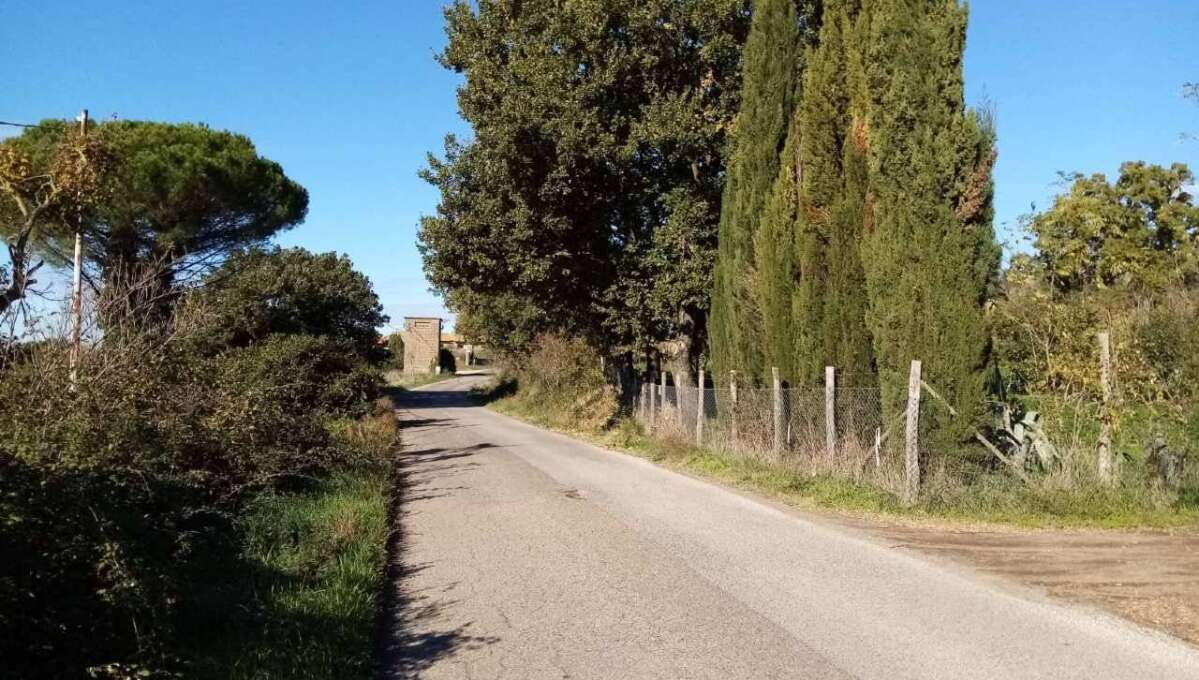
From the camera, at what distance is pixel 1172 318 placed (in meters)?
14.6

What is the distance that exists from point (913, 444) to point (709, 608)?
5.19 m

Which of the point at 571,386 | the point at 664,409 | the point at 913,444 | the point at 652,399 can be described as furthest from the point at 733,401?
the point at 571,386

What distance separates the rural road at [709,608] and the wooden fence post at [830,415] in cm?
209

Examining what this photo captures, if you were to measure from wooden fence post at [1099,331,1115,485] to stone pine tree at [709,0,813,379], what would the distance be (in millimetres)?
6517

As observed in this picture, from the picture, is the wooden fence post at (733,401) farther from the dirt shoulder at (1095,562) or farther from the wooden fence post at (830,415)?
the dirt shoulder at (1095,562)

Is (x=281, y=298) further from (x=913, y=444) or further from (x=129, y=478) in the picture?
(x=913, y=444)

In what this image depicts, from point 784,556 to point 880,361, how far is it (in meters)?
4.75

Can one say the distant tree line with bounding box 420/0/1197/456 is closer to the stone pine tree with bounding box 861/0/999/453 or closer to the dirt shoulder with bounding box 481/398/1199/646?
the stone pine tree with bounding box 861/0/999/453

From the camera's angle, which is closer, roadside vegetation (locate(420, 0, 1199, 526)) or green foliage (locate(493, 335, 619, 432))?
roadside vegetation (locate(420, 0, 1199, 526))

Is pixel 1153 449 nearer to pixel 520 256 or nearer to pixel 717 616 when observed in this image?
pixel 717 616

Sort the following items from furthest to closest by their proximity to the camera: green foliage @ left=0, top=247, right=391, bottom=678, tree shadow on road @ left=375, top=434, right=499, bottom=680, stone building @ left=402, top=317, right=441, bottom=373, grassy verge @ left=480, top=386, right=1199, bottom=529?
stone building @ left=402, top=317, right=441, bottom=373, grassy verge @ left=480, top=386, right=1199, bottom=529, tree shadow on road @ left=375, top=434, right=499, bottom=680, green foliage @ left=0, top=247, right=391, bottom=678

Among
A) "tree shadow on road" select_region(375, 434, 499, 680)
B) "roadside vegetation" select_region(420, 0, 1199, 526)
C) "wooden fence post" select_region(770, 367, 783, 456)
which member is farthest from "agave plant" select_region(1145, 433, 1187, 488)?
"tree shadow on road" select_region(375, 434, 499, 680)

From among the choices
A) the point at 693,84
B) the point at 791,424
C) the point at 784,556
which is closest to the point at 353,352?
the point at 693,84

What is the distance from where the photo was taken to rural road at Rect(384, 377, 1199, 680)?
516cm
